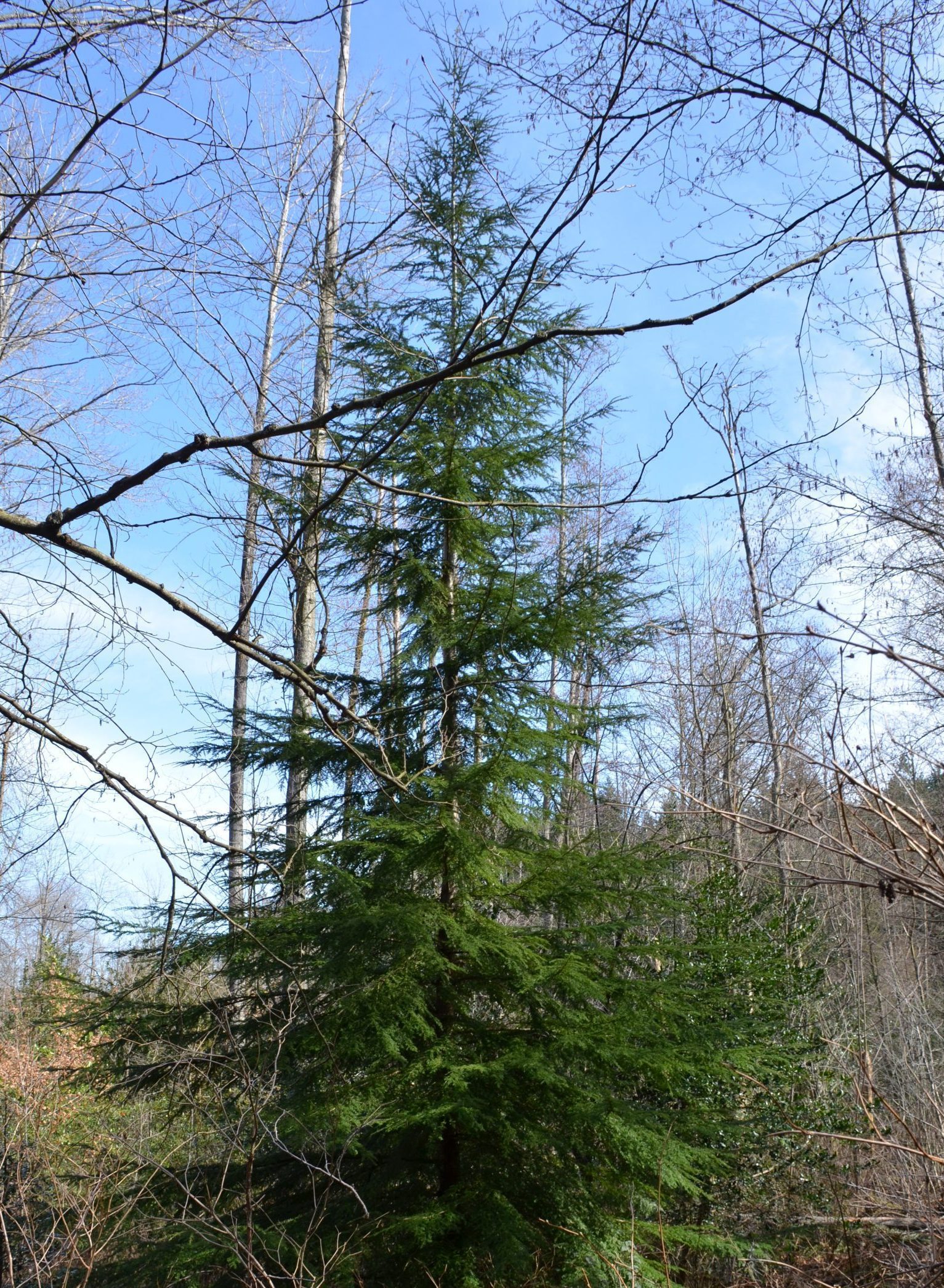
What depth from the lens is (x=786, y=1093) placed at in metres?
8.03

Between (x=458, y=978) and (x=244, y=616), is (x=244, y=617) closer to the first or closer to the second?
(x=244, y=616)

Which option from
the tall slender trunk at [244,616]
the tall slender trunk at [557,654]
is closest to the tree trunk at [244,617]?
the tall slender trunk at [244,616]

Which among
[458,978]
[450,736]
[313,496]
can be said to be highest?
[313,496]

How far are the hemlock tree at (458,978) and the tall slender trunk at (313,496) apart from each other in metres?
0.28

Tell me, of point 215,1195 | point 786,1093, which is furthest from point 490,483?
point 786,1093

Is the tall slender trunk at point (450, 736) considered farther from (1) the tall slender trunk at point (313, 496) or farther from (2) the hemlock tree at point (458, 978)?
(1) the tall slender trunk at point (313, 496)

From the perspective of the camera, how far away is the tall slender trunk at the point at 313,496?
188 inches

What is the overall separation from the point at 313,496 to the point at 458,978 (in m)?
3.28

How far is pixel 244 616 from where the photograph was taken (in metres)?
2.93

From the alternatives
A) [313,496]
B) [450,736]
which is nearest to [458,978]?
[450,736]

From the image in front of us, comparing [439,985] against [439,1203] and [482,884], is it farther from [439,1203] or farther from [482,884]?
[439,1203]

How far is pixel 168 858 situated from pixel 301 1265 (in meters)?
2.36

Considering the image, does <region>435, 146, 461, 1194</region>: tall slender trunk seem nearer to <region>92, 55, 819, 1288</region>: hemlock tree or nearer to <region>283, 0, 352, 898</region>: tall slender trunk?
<region>92, 55, 819, 1288</region>: hemlock tree

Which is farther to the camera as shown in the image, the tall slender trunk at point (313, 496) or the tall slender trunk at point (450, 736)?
the tall slender trunk at point (450, 736)
